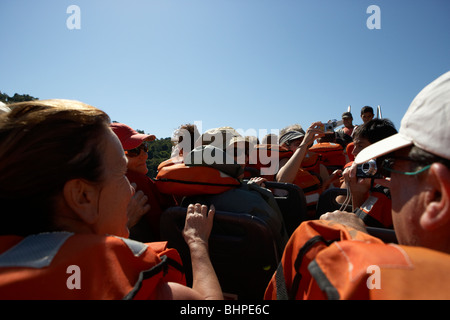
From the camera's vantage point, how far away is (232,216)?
1.69 meters

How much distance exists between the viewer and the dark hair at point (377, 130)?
2.68m

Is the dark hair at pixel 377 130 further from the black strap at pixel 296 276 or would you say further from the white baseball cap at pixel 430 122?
the black strap at pixel 296 276

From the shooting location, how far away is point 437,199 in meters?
0.86

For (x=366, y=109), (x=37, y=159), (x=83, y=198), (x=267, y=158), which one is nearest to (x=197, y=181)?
(x=83, y=198)

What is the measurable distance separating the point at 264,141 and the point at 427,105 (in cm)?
449

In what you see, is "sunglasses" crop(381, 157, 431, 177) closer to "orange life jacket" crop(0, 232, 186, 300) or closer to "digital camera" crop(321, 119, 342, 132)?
"orange life jacket" crop(0, 232, 186, 300)

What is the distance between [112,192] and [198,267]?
61 centimetres

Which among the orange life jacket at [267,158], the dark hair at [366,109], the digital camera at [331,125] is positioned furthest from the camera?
the dark hair at [366,109]

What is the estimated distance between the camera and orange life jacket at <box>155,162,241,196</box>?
201 cm

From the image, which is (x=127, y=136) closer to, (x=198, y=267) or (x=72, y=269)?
(x=198, y=267)

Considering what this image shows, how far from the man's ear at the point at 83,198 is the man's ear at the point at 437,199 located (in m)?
1.17

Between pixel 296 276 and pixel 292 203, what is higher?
pixel 296 276

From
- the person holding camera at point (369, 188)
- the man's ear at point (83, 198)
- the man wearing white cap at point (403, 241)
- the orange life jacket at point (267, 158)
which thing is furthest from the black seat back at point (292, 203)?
the man's ear at point (83, 198)
